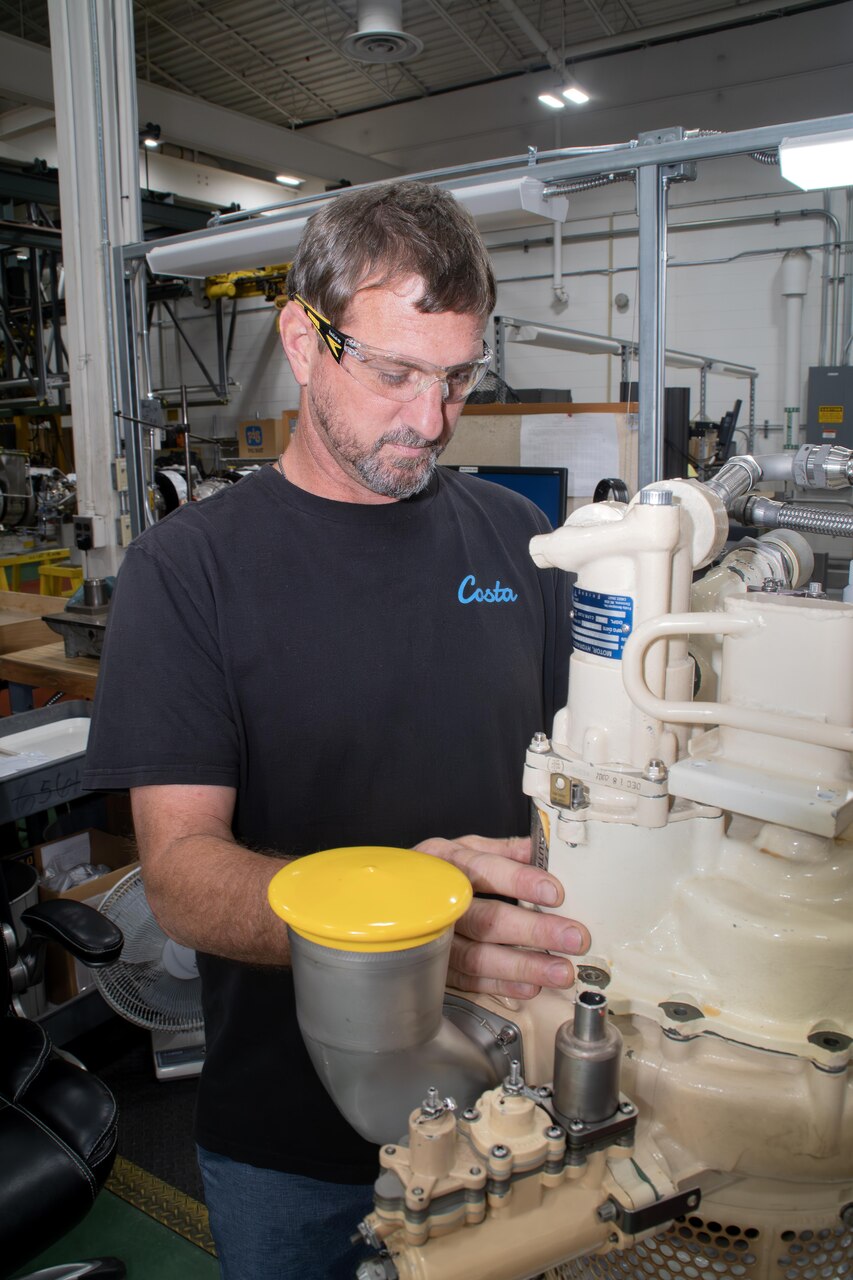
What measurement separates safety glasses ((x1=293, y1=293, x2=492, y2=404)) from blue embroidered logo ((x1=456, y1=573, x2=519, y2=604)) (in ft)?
0.78

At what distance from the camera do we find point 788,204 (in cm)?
628

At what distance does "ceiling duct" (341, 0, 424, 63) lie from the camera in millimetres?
Result: 4832

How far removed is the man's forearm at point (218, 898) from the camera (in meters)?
0.71

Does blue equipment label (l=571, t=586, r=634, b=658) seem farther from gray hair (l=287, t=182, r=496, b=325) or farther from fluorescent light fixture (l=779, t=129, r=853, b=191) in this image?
fluorescent light fixture (l=779, t=129, r=853, b=191)

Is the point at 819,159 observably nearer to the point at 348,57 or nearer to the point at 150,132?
the point at 150,132

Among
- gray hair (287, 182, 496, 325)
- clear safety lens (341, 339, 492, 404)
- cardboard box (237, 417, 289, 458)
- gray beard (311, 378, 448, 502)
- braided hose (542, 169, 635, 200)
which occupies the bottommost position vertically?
gray beard (311, 378, 448, 502)

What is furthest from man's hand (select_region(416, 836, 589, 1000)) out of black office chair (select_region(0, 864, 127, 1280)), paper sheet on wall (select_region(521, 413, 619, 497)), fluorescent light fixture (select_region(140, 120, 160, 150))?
fluorescent light fixture (select_region(140, 120, 160, 150))

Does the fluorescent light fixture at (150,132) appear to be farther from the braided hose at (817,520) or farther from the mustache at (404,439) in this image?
the braided hose at (817,520)

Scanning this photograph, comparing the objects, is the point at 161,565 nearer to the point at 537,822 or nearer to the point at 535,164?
the point at 537,822

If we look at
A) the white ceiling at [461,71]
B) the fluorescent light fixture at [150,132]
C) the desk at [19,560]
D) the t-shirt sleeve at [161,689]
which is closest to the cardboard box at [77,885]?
the t-shirt sleeve at [161,689]

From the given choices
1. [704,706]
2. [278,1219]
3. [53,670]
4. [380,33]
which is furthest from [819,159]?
[380,33]

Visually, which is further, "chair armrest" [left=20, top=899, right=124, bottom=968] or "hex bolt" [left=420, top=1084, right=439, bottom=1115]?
"chair armrest" [left=20, top=899, right=124, bottom=968]

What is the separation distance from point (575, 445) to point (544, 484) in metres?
0.29

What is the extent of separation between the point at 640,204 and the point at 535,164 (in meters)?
0.29
